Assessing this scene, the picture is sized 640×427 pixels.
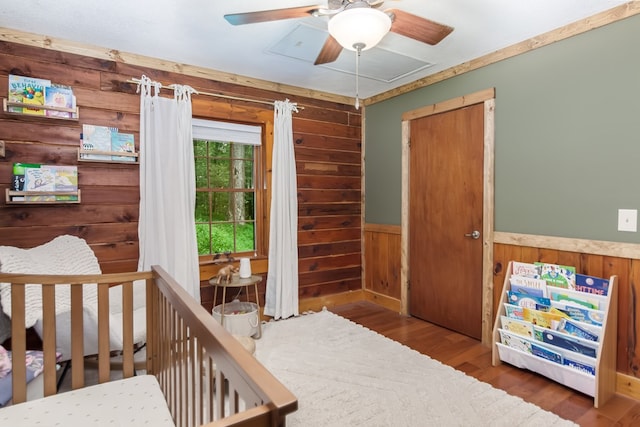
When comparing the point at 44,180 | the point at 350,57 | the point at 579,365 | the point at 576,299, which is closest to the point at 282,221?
the point at 350,57

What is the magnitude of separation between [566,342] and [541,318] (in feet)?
0.63

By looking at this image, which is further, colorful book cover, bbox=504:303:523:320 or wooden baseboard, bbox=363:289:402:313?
wooden baseboard, bbox=363:289:402:313

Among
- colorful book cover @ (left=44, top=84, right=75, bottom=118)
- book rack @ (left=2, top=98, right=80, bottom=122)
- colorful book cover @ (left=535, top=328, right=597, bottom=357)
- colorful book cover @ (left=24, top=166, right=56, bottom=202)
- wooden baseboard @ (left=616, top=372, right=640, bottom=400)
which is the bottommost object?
wooden baseboard @ (left=616, top=372, right=640, bottom=400)

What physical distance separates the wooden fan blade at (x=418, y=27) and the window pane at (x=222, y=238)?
2317 mm

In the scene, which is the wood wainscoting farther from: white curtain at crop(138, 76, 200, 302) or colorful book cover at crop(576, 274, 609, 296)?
white curtain at crop(138, 76, 200, 302)

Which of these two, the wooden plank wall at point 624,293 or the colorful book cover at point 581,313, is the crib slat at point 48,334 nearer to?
the colorful book cover at point 581,313

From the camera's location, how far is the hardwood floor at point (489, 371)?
201 cm

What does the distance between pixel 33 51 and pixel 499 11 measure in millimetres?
3163

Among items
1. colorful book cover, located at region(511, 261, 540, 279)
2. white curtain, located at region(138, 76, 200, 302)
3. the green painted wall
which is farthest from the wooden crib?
the green painted wall

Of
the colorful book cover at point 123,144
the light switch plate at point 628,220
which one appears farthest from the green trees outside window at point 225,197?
the light switch plate at point 628,220

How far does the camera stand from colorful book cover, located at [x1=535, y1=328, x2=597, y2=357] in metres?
2.12

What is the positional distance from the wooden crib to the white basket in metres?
0.97

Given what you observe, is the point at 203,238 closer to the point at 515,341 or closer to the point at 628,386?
the point at 515,341

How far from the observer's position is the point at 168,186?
2963mm
